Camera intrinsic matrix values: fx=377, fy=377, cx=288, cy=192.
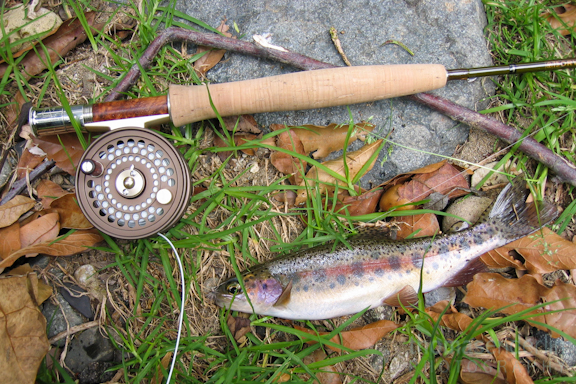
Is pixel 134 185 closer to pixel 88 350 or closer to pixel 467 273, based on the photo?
pixel 88 350

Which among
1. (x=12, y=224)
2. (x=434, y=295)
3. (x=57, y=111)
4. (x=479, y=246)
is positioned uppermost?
(x=57, y=111)

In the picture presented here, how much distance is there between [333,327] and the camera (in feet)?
7.87

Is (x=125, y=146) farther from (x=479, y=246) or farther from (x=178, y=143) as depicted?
(x=479, y=246)

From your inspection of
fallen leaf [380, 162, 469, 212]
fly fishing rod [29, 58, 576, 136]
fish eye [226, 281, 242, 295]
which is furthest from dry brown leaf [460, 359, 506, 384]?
fly fishing rod [29, 58, 576, 136]

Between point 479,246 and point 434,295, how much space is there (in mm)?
428

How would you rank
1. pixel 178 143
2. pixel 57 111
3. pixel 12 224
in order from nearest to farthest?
1. pixel 57 111
2. pixel 12 224
3. pixel 178 143

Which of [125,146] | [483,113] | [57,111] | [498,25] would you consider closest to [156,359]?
[125,146]

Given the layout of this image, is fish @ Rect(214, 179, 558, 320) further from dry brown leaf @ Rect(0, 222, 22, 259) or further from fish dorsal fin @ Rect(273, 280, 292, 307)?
dry brown leaf @ Rect(0, 222, 22, 259)

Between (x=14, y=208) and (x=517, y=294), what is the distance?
3.24m

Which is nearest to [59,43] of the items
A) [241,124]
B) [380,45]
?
[241,124]

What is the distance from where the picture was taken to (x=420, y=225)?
99.0 inches

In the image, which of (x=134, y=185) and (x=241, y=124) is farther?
(x=241, y=124)

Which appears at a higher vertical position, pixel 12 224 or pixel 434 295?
pixel 12 224

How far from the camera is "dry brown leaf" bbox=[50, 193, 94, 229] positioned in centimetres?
239
